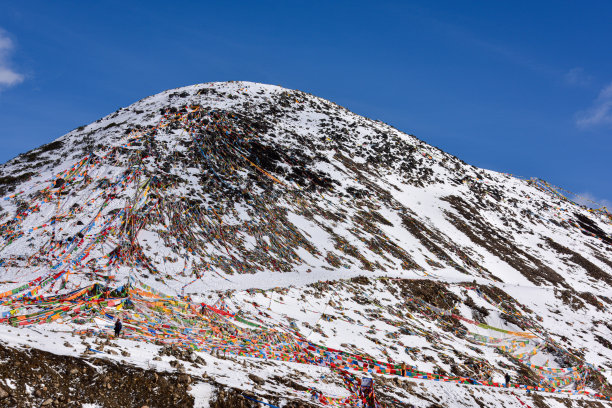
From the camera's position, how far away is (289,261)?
101ft

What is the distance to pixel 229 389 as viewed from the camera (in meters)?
12.2

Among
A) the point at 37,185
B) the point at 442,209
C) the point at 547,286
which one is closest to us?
the point at 37,185

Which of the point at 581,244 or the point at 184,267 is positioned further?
the point at 581,244

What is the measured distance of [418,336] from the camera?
25.5 m

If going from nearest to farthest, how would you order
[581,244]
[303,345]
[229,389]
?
1. [229,389]
2. [303,345]
3. [581,244]

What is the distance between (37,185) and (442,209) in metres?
48.2

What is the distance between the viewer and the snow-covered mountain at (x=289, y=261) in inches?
724

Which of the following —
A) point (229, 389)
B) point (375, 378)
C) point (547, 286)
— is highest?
point (547, 286)

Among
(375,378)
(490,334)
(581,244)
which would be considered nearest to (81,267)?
(375,378)

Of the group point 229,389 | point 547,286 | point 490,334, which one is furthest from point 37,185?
point 547,286

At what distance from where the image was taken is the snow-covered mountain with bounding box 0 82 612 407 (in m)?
18.4

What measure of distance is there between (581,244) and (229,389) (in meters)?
65.6

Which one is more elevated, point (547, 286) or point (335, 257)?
point (547, 286)

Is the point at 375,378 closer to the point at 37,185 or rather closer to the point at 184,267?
the point at 184,267
